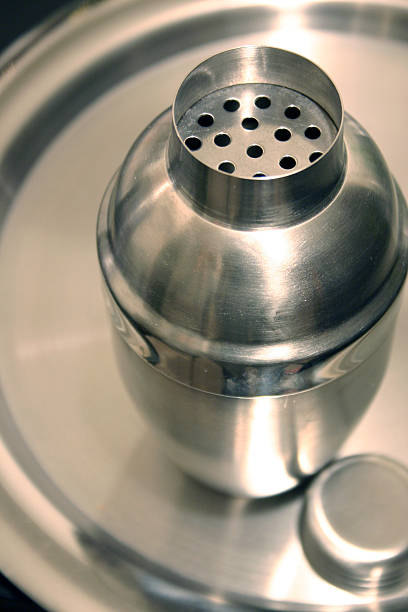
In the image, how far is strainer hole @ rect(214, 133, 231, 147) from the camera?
48 centimetres

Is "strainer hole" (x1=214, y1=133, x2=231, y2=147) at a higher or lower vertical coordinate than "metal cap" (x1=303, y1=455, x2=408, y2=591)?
higher

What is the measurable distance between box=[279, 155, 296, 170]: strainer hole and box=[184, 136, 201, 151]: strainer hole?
50mm

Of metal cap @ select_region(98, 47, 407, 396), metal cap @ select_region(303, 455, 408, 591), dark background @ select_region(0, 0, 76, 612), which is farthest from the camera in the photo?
dark background @ select_region(0, 0, 76, 612)

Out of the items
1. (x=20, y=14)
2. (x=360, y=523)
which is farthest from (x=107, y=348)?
(x=20, y=14)

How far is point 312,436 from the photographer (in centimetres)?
52

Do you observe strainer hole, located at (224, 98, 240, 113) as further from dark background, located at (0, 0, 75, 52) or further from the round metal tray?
dark background, located at (0, 0, 75, 52)

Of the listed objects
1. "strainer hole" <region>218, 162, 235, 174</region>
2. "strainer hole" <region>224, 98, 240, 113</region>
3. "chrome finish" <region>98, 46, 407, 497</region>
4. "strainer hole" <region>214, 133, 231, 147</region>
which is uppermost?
"strainer hole" <region>224, 98, 240, 113</region>

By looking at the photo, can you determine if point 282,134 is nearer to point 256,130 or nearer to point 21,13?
point 256,130

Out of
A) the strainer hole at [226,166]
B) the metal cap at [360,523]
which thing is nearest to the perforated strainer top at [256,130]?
the strainer hole at [226,166]

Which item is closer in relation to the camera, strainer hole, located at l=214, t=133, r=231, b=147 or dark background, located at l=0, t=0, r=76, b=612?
strainer hole, located at l=214, t=133, r=231, b=147

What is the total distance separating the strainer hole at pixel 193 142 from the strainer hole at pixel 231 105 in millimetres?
29

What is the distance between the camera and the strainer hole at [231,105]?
0.49 m

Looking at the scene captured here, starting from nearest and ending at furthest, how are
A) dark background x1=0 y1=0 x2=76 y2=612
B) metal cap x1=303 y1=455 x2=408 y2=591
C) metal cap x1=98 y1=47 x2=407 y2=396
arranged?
metal cap x1=98 y1=47 x2=407 y2=396
metal cap x1=303 y1=455 x2=408 y2=591
dark background x1=0 y1=0 x2=76 y2=612

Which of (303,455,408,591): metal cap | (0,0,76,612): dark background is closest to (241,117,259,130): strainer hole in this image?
(303,455,408,591): metal cap
